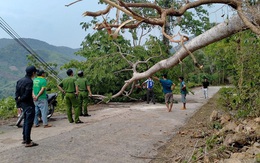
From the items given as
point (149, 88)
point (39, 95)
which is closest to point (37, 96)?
point (39, 95)

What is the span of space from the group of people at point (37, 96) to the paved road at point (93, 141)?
36cm

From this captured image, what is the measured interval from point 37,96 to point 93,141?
8.61 feet

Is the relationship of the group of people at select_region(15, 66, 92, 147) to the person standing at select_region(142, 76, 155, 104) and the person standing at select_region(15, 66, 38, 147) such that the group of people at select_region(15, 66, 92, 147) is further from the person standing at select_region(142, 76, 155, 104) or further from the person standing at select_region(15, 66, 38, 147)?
the person standing at select_region(142, 76, 155, 104)

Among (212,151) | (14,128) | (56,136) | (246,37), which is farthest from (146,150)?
(14,128)

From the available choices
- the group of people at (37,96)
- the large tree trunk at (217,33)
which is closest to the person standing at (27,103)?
the group of people at (37,96)

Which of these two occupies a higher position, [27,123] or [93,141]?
[27,123]

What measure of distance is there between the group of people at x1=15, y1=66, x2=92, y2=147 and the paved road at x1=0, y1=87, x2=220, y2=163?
36 cm

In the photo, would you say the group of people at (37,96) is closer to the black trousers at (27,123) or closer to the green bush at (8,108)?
the black trousers at (27,123)

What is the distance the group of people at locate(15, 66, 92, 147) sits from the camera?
6.30 m

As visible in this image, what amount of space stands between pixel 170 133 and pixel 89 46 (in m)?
11.4

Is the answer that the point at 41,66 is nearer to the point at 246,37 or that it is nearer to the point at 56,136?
the point at 56,136

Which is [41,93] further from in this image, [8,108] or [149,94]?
[149,94]

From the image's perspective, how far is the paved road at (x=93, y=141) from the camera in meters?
5.52

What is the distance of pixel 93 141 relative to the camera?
6758 millimetres
